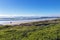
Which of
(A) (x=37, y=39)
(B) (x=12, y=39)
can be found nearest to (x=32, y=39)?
(A) (x=37, y=39)

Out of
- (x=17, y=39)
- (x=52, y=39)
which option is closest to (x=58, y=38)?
(x=52, y=39)

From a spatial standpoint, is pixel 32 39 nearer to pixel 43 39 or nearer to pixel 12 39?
pixel 43 39

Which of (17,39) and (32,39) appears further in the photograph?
(17,39)

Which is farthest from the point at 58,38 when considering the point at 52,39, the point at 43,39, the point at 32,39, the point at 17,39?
the point at 17,39

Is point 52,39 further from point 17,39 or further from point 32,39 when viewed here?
point 17,39

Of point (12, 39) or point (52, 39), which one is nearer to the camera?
point (52, 39)

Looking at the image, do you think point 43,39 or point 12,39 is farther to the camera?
point 12,39

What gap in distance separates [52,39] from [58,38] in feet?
2.34

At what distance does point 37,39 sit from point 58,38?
6.99 ft

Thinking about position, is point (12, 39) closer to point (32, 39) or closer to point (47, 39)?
point (32, 39)

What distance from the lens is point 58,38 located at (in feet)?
39.3

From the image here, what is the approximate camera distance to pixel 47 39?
11.8m

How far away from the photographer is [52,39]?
11.7m

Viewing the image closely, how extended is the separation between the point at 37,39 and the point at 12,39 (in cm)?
298
